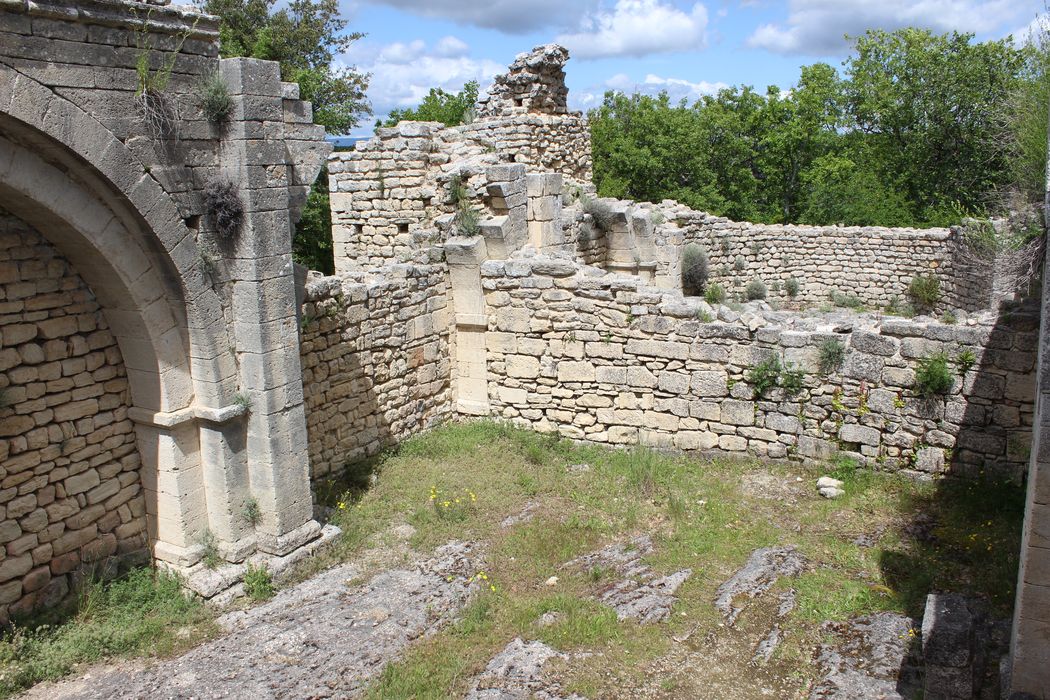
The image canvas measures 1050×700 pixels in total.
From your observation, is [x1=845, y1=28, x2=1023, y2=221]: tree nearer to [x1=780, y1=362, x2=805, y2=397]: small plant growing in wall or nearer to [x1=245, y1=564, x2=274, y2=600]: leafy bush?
[x1=780, y1=362, x2=805, y2=397]: small plant growing in wall

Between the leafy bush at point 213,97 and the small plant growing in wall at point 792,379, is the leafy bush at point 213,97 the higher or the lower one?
the higher one

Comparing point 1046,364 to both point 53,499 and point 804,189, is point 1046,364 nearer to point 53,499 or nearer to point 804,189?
point 53,499

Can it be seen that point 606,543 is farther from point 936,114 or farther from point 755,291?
point 936,114

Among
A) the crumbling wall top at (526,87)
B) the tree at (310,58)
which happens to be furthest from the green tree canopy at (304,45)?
the crumbling wall top at (526,87)

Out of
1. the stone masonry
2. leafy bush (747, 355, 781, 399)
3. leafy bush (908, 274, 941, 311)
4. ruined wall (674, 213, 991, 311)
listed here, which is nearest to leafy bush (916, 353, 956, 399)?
leafy bush (747, 355, 781, 399)

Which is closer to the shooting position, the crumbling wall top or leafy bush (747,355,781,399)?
leafy bush (747,355,781,399)

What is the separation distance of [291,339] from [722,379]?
5101mm

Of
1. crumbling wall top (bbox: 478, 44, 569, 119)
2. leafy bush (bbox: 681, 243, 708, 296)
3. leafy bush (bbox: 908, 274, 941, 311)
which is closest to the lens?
crumbling wall top (bbox: 478, 44, 569, 119)

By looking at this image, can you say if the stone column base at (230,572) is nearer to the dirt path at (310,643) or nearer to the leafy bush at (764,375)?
the dirt path at (310,643)

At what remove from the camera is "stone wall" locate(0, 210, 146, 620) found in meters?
6.05

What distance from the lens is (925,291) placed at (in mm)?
17797

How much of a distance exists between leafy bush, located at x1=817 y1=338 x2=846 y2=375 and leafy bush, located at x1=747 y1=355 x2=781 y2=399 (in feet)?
1.61

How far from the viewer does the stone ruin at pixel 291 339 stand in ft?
19.3

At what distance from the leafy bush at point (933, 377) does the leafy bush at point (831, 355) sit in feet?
2.59
